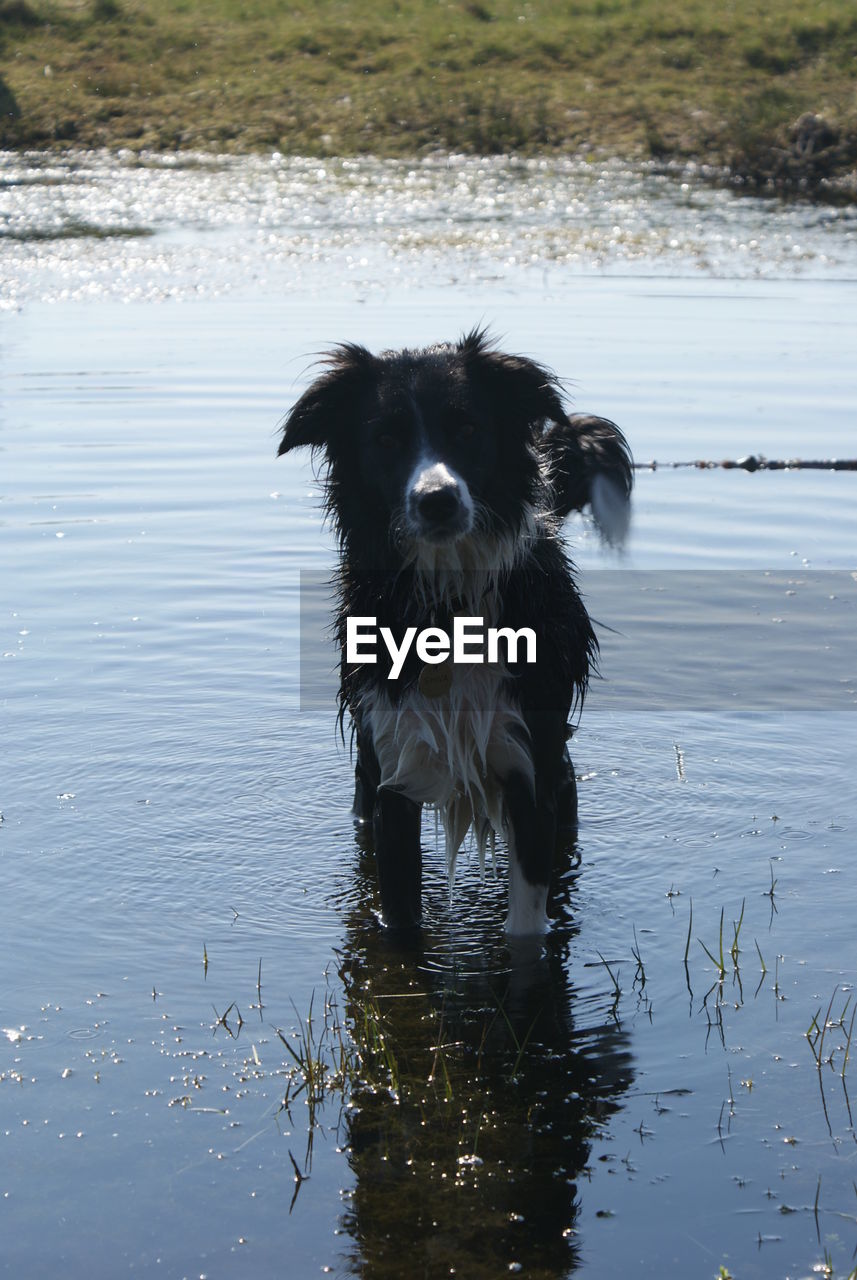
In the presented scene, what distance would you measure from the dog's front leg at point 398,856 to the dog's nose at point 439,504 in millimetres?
932

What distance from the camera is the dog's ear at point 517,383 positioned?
5.15 m

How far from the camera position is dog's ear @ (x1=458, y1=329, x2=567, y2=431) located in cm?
515

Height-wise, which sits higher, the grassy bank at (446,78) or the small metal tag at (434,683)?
the grassy bank at (446,78)

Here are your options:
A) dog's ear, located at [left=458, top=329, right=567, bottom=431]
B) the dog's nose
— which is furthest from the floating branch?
the dog's nose

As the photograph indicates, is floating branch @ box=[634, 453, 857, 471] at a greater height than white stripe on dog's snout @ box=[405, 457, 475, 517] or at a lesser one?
lesser

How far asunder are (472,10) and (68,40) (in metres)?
8.18

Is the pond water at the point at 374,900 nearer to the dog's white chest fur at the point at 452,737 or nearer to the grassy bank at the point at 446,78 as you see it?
the dog's white chest fur at the point at 452,737

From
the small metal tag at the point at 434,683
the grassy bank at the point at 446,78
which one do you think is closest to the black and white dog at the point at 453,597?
the small metal tag at the point at 434,683

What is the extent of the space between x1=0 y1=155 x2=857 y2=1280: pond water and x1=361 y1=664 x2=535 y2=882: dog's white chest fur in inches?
21.6

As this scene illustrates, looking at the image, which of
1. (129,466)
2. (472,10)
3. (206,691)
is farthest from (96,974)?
(472,10)

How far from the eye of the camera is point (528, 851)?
515cm

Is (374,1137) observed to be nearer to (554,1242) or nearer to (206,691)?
(554,1242)

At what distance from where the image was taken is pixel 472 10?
1319 inches

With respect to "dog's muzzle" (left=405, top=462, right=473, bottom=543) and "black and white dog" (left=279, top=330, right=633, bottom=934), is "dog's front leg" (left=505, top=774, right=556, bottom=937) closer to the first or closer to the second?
"black and white dog" (left=279, top=330, right=633, bottom=934)
